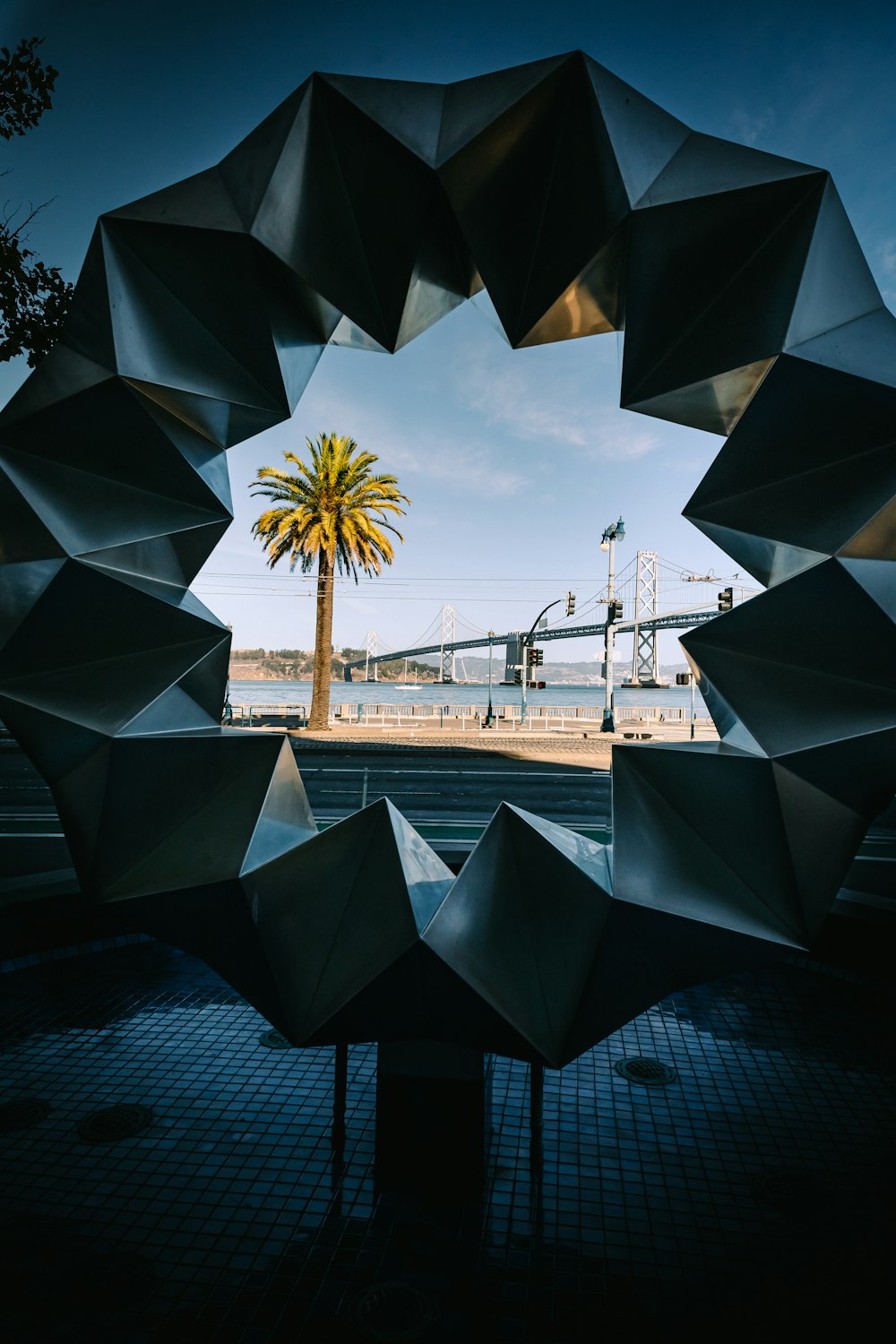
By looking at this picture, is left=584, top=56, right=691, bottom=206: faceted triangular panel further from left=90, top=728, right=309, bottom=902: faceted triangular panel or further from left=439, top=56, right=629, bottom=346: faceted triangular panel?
left=90, top=728, right=309, bottom=902: faceted triangular panel

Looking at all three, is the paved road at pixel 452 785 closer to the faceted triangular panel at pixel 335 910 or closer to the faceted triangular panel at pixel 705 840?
the faceted triangular panel at pixel 335 910

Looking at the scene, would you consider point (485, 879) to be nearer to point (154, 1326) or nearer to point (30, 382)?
point (154, 1326)

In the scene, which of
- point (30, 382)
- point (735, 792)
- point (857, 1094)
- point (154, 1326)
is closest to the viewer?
point (154, 1326)

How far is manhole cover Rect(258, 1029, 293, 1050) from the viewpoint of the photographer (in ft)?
22.0

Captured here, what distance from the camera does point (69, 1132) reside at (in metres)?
5.33

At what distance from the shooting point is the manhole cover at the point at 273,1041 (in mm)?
6718

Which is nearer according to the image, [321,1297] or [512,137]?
[321,1297]

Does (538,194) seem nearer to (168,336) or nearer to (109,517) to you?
(168,336)

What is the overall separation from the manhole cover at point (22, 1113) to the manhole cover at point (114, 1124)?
→ 1.10 feet

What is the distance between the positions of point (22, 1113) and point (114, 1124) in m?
0.71

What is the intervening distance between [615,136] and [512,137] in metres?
0.68

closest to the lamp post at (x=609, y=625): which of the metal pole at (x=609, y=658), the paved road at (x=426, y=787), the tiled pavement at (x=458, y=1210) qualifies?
the metal pole at (x=609, y=658)

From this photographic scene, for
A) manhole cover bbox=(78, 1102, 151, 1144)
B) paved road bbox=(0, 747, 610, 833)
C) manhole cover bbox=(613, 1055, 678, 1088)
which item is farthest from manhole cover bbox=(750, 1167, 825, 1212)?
paved road bbox=(0, 747, 610, 833)

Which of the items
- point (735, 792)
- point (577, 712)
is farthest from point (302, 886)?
point (577, 712)
